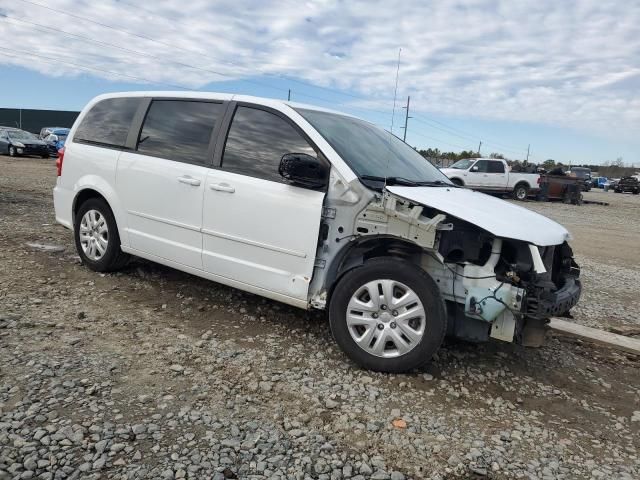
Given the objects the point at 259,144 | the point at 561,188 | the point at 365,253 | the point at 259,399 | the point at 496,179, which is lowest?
the point at 259,399

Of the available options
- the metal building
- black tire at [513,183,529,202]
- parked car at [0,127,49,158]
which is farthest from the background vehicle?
the metal building

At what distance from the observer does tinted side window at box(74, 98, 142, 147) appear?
5133 mm

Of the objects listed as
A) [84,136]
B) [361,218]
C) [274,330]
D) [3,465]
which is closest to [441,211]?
[361,218]

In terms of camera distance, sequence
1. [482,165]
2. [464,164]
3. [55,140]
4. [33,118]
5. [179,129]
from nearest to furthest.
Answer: [179,129] < [482,165] < [464,164] < [55,140] < [33,118]

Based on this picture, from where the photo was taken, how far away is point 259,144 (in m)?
4.19

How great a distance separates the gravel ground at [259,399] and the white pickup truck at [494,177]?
19.0m

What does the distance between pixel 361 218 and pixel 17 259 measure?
418 cm

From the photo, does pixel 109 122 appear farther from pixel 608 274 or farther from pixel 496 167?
pixel 496 167

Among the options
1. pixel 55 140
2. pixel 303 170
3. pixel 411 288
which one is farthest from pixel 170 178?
pixel 55 140

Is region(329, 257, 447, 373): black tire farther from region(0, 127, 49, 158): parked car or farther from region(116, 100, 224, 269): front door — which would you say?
region(0, 127, 49, 158): parked car

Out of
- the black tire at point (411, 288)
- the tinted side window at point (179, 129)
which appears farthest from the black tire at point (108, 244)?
the black tire at point (411, 288)

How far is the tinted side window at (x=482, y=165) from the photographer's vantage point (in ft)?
74.9

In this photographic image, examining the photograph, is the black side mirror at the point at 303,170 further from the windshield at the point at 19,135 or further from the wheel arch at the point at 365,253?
the windshield at the point at 19,135

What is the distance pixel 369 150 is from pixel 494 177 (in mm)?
20237
